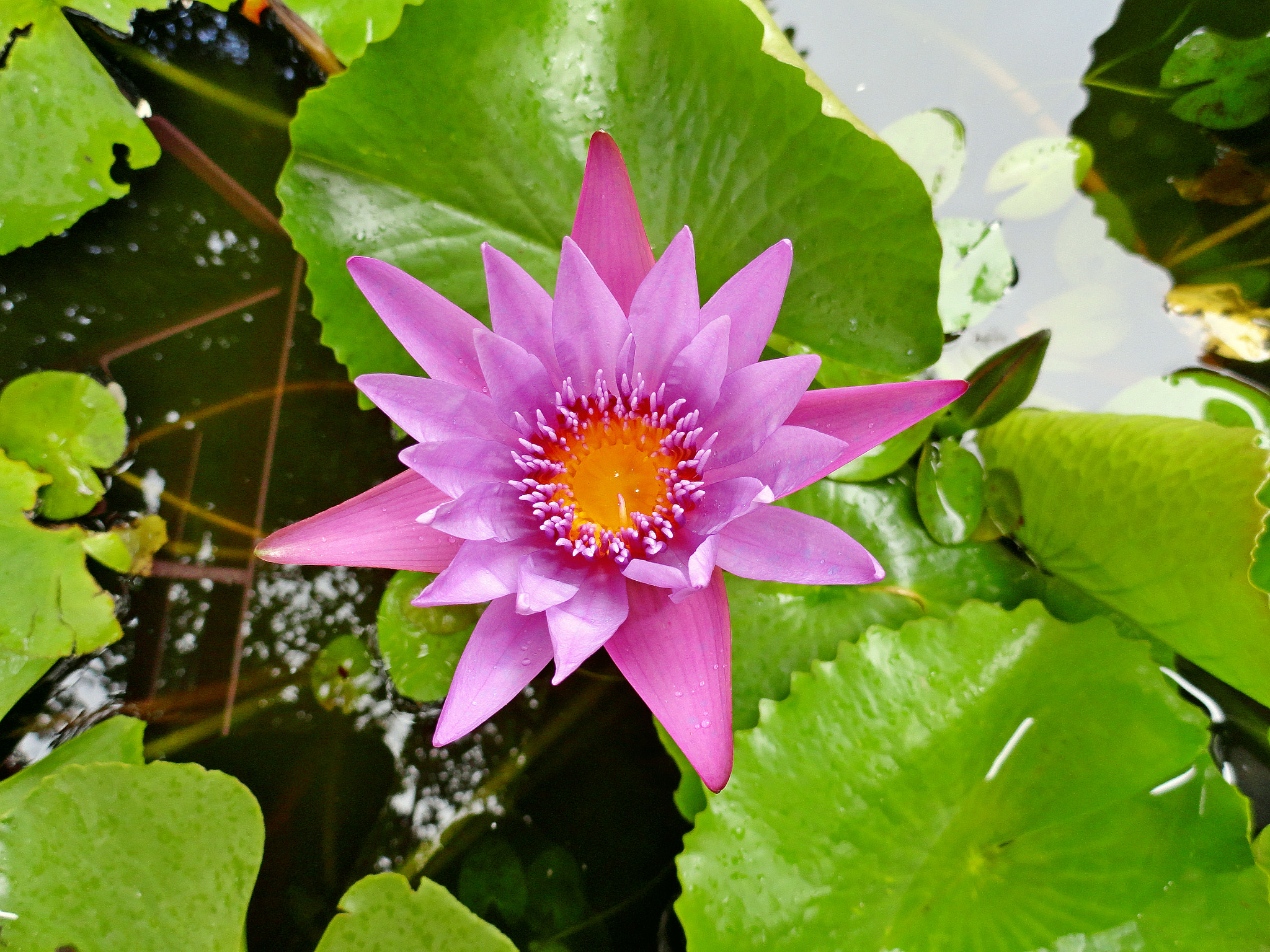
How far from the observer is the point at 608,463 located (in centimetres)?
119

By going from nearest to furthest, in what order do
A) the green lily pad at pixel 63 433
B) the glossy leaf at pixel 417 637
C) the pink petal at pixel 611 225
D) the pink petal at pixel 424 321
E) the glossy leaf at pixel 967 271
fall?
the pink petal at pixel 424 321 < the pink petal at pixel 611 225 < the glossy leaf at pixel 417 637 < the green lily pad at pixel 63 433 < the glossy leaf at pixel 967 271

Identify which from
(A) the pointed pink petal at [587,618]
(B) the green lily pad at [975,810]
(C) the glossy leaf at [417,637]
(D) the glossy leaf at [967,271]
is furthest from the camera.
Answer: (D) the glossy leaf at [967,271]

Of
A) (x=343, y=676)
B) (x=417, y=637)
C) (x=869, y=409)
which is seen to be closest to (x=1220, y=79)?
(x=869, y=409)

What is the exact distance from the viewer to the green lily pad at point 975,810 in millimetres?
1269

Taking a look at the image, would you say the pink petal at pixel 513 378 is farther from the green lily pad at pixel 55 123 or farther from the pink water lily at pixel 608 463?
the green lily pad at pixel 55 123

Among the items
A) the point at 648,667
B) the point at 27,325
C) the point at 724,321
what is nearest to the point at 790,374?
the point at 724,321

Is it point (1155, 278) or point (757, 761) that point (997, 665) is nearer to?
point (757, 761)

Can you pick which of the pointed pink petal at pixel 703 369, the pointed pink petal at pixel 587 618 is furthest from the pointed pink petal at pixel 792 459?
the pointed pink petal at pixel 587 618

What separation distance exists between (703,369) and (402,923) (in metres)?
1.20

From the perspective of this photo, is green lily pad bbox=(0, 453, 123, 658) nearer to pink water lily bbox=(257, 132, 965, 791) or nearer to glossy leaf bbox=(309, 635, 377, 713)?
glossy leaf bbox=(309, 635, 377, 713)

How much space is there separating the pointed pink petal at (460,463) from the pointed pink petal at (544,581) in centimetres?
14

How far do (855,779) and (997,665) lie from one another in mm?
371

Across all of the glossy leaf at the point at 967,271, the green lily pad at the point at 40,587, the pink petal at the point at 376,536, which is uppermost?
the glossy leaf at the point at 967,271

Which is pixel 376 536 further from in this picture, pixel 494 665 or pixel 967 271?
pixel 967 271
